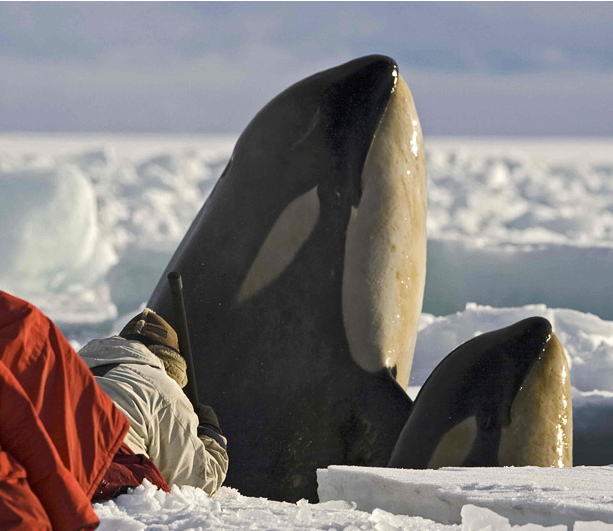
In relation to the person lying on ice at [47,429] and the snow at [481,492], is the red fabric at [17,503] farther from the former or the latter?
the snow at [481,492]

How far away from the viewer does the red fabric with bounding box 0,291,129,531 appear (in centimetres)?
208

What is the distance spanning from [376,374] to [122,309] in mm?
12176

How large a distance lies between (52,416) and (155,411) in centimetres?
65

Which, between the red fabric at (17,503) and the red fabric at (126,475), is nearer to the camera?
the red fabric at (17,503)

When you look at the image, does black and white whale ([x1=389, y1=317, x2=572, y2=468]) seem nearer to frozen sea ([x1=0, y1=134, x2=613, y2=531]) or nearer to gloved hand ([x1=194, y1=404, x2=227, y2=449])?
frozen sea ([x1=0, y1=134, x2=613, y2=531])

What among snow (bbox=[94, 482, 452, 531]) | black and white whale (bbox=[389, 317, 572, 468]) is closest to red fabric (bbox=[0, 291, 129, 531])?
snow (bbox=[94, 482, 452, 531])

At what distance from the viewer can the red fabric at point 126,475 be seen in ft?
8.33

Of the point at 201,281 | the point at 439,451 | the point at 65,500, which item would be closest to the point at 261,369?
the point at 201,281

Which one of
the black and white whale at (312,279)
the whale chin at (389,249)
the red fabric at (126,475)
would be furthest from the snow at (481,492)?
the whale chin at (389,249)

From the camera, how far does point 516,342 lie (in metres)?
3.89

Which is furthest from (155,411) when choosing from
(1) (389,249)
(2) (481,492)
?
(1) (389,249)

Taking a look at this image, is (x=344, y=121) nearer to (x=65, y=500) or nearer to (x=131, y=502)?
(x=131, y=502)

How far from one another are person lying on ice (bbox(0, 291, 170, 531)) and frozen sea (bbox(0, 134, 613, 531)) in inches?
8.5

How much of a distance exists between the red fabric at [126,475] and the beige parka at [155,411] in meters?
0.07
